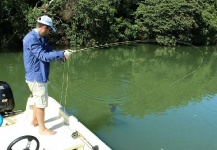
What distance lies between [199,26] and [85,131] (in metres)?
15.3

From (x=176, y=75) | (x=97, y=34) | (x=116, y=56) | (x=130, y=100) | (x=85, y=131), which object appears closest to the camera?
(x=85, y=131)

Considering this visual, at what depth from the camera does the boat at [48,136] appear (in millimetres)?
3510

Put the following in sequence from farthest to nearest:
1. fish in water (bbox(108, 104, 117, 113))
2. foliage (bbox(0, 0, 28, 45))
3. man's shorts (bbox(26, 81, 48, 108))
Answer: foliage (bbox(0, 0, 28, 45)), fish in water (bbox(108, 104, 117, 113)), man's shorts (bbox(26, 81, 48, 108))

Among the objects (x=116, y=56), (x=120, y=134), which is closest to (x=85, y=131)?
(x=120, y=134)

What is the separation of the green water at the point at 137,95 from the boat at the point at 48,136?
3.96 ft

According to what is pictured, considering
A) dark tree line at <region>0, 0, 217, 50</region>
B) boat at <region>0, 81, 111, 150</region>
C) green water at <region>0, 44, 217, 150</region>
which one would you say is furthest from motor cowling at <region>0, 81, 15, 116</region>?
dark tree line at <region>0, 0, 217, 50</region>

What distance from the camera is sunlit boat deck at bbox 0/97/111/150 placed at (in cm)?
355

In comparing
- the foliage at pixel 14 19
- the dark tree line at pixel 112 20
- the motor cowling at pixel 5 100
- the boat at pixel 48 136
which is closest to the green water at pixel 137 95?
the boat at pixel 48 136

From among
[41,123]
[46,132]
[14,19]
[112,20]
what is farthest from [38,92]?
[112,20]

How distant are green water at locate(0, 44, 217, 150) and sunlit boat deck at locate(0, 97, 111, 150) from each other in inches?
47.7

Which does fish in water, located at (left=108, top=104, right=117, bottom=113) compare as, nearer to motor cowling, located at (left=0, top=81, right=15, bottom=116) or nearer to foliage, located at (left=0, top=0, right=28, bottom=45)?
motor cowling, located at (left=0, top=81, right=15, bottom=116)

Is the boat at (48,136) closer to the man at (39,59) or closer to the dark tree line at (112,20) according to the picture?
the man at (39,59)

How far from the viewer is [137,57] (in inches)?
547

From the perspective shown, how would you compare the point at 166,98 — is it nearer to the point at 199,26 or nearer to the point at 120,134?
the point at 120,134
